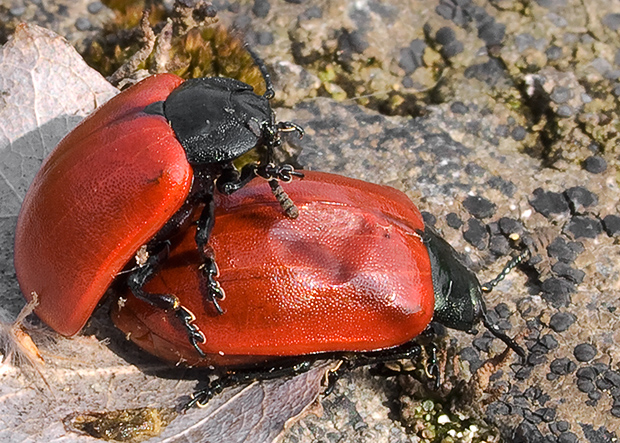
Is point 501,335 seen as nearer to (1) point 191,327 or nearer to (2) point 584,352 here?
(2) point 584,352

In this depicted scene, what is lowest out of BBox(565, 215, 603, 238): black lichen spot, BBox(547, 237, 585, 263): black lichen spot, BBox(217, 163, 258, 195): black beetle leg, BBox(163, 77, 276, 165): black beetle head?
BBox(547, 237, 585, 263): black lichen spot

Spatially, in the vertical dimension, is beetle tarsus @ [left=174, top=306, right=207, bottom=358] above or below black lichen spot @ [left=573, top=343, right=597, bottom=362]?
above

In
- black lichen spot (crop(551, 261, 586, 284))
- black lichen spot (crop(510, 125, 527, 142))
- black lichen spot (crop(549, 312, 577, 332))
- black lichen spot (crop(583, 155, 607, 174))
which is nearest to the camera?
black lichen spot (crop(549, 312, 577, 332))

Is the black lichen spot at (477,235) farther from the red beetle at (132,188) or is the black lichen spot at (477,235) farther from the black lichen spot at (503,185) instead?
the red beetle at (132,188)

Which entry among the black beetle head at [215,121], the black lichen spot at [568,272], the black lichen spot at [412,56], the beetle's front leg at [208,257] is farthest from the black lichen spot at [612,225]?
the beetle's front leg at [208,257]

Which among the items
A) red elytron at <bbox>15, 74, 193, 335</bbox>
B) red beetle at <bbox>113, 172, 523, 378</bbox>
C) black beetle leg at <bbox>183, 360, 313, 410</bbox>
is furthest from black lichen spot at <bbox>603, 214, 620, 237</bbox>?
red elytron at <bbox>15, 74, 193, 335</bbox>

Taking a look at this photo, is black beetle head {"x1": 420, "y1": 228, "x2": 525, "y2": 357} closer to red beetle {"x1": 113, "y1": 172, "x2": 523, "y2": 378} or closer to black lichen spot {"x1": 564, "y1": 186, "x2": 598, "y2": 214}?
red beetle {"x1": 113, "y1": 172, "x2": 523, "y2": 378}
